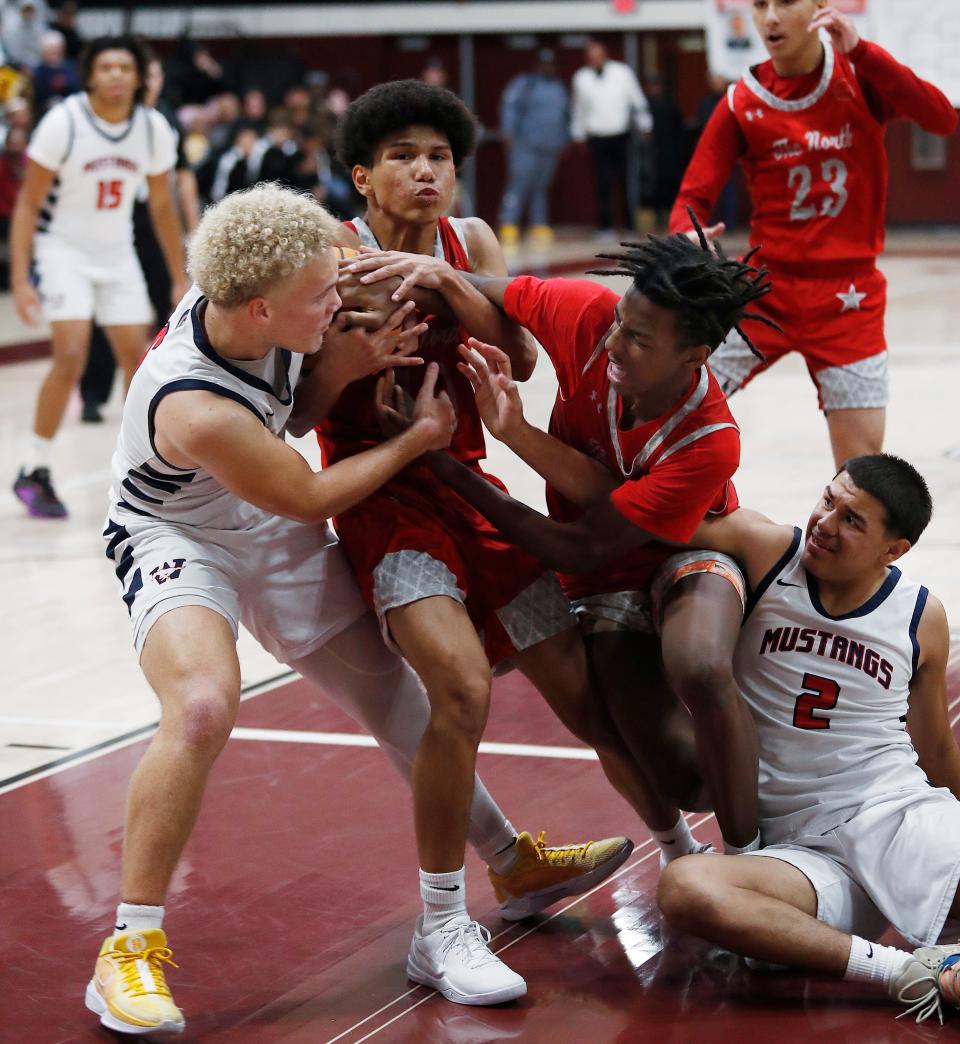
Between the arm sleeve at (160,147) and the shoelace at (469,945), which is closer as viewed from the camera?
the shoelace at (469,945)

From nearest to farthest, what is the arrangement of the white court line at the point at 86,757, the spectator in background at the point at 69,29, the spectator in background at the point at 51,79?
1. the white court line at the point at 86,757
2. the spectator in background at the point at 51,79
3. the spectator in background at the point at 69,29

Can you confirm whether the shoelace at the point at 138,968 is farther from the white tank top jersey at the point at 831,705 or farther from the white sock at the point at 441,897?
the white tank top jersey at the point at 831,705

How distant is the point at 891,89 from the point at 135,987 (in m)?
3.76

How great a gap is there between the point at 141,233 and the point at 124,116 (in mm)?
2284

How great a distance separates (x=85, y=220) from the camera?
25.2 ft

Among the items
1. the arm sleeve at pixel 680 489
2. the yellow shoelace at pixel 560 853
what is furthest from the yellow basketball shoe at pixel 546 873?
the arm sleeve at pixel 680 489

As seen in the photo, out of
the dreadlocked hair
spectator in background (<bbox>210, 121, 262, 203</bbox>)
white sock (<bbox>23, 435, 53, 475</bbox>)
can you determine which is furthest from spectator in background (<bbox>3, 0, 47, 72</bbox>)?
the dreadlocked hair

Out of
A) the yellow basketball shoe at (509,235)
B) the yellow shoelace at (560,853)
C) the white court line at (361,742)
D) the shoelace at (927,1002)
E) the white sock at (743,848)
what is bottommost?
the white court line at (361,742)

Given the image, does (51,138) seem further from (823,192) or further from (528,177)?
(528,177)

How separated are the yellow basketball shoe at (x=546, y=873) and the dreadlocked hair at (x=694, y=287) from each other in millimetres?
1069

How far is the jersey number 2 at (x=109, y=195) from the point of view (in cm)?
770

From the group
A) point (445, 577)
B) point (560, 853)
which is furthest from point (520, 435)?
point (560, 853)

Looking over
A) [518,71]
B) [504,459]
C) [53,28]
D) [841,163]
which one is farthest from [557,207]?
[841,163]

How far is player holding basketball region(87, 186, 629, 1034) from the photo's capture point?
301cm
